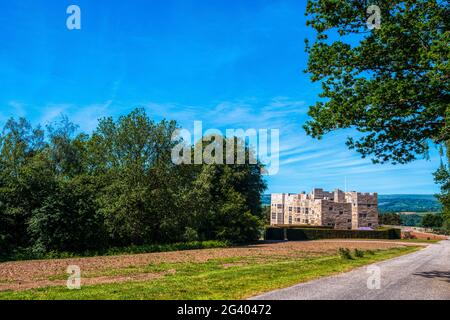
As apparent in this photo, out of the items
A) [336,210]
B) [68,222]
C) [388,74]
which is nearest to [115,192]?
[68,222]

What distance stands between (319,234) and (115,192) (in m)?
45.2

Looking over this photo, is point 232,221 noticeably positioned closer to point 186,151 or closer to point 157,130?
point 186,151

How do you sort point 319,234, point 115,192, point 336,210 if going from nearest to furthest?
point 115,192 → point 319,234 → point 336,210

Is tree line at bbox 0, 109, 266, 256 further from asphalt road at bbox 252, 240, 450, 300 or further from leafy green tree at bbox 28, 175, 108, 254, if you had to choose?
asphalt road at bbox 252, 240, 450, 300

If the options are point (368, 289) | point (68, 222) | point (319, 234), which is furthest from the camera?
point (319, 234)

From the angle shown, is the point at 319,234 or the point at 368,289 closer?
the point at 368,289

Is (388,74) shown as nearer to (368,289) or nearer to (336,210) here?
(368,289)

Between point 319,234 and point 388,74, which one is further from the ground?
point 388,74

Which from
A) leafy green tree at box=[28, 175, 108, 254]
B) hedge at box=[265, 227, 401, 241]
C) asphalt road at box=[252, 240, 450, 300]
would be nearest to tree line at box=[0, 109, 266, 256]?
leafy green tree at box=[28, 175, 108, 254]

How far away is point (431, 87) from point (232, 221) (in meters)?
35.8

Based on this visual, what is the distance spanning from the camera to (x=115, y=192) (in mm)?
38156

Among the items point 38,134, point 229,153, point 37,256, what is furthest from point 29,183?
point 229,153

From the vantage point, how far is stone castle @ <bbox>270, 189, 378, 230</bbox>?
89.5 meters

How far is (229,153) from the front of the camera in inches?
2111
